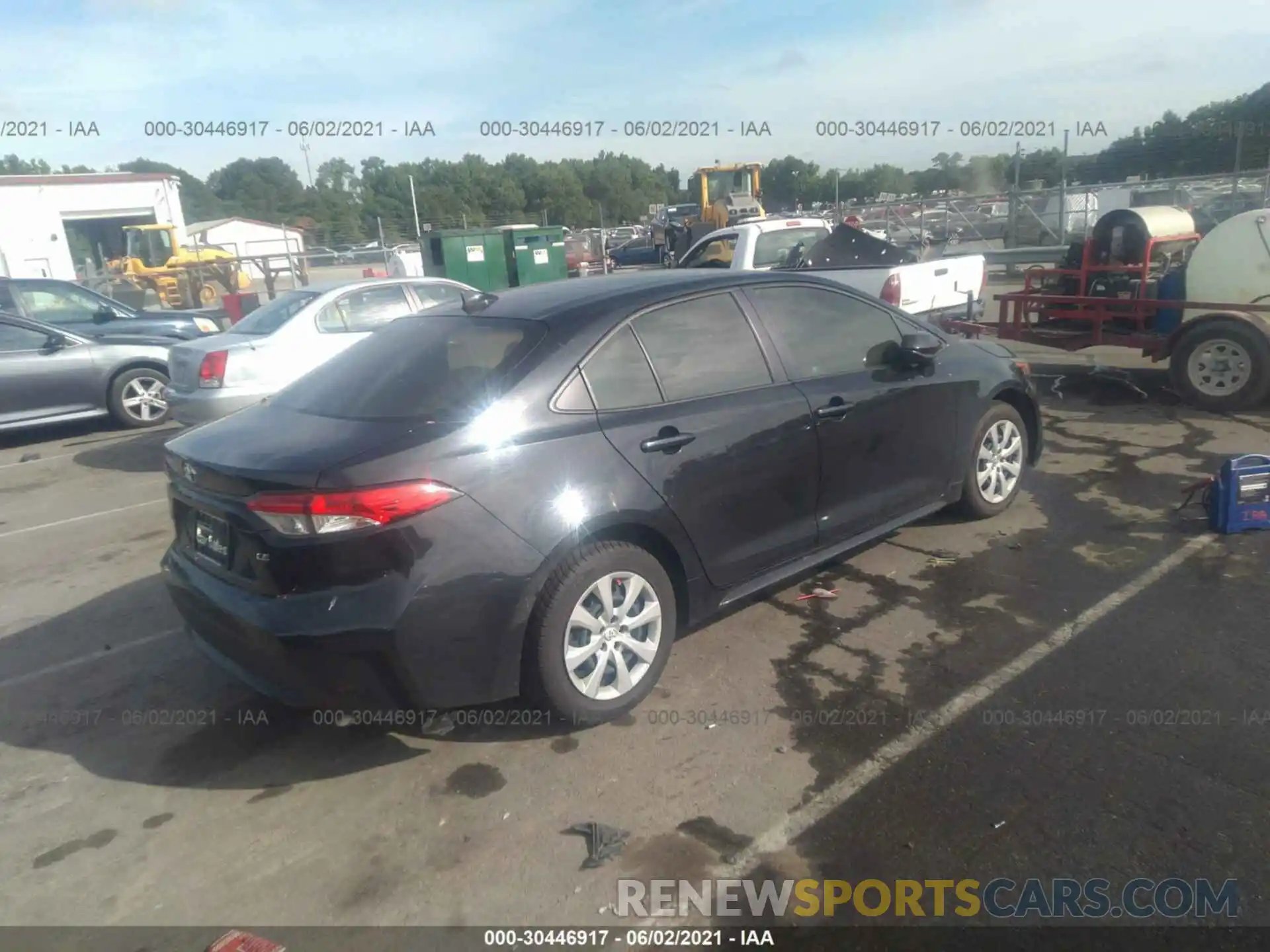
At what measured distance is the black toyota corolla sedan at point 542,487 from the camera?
2.97m

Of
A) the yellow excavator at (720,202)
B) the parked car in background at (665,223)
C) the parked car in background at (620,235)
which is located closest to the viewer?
the yellow excavator at (720,202)

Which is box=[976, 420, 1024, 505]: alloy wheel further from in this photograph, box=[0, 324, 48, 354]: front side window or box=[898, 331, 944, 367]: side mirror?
box=[0, 324, 48, 354]: front side window

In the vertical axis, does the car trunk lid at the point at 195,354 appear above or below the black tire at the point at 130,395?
above

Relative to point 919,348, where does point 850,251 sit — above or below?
above

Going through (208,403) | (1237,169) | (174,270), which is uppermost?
(1237,169)

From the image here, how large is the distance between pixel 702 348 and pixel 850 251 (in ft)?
22.5

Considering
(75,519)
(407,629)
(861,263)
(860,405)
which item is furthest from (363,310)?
(407,629)

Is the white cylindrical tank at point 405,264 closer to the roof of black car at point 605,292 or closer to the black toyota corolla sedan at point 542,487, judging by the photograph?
the roof of black car at point 605,292

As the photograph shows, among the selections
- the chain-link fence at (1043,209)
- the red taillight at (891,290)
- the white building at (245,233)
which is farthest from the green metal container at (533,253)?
the white building at (245,233)

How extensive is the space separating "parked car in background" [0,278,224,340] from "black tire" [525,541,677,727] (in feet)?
28.4

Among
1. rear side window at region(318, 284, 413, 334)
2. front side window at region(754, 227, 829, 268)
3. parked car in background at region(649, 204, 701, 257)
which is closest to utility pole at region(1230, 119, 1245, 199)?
front side window at region(754, 227, 829, 268)

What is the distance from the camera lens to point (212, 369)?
24.8 ft

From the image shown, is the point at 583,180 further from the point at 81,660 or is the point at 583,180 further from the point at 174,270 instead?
the point at 81,660

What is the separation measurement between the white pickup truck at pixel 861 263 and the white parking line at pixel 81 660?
18.1 feet
